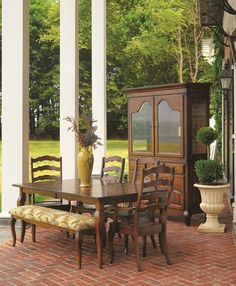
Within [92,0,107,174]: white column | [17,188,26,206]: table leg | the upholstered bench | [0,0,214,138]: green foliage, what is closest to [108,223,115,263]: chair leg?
the upholstered bench

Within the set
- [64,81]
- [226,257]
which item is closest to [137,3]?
[64,81]

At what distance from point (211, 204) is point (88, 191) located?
223cm

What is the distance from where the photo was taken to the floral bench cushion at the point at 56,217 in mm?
5438

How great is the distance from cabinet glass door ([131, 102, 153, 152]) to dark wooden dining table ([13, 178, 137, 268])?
189 cm

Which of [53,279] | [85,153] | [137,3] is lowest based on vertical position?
[53,279]

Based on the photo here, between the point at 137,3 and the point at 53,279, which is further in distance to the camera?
the point at 137,3

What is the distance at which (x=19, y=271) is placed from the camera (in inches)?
204

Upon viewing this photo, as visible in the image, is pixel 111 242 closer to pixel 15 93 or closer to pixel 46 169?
pixel 46 169

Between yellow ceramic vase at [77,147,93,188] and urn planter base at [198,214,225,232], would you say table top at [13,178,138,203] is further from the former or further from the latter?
urn planter base at [198,214,225,232]

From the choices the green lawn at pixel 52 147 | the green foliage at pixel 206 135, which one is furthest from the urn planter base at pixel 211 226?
the green lawn at pixel 52 147

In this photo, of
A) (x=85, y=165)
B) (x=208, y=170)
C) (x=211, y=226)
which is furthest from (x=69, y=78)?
(x=211, y=226)

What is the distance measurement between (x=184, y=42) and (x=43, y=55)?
6677mm

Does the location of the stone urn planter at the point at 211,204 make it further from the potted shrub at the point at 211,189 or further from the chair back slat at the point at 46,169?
the chair back slat at the point at 46,169

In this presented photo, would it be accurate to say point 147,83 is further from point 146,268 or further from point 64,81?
point 146,268
